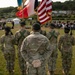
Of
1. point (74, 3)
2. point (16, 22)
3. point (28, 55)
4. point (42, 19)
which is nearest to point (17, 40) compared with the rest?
point (42, 19)

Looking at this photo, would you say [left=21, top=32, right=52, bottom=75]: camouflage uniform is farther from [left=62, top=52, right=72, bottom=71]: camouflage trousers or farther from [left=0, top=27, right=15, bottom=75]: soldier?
[left=62, top=52, right=72, bottom=71]: camouflage trousers

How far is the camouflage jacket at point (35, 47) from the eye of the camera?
850cm

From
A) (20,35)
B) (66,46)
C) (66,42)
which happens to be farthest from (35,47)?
(66,46)

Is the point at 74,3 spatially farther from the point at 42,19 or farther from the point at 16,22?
the point at 42,19

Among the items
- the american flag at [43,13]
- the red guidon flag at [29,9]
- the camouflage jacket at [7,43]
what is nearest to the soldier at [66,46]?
the american flag at [43,13]

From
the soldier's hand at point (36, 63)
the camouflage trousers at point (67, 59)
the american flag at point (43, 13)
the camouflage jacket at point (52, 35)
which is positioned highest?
the american flag at point (43, 13)

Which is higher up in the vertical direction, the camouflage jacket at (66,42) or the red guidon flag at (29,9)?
the red guidon flag at (29,9)

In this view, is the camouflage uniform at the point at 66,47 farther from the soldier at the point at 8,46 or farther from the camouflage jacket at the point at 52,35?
the soldier at the point at 8,46

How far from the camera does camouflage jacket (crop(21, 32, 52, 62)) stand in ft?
27.9

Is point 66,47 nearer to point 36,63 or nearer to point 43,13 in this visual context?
point 43,13

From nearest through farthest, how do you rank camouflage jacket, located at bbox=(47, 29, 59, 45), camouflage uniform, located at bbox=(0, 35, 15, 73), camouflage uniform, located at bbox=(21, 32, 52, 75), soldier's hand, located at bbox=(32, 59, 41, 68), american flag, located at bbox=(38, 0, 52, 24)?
soldier's hand, located at bbox=(32, 59, 41, 68), camouflage uniform, located at bbox=(21, 32, 52, 75), camouflage uniform, located at bbox=(0, 35, 15, 73), camouflage jacket, located at bbox=(47, 29, 59, 45), american flag, located at bbox=(38, 0, 52, 24)

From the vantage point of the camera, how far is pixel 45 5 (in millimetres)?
12586

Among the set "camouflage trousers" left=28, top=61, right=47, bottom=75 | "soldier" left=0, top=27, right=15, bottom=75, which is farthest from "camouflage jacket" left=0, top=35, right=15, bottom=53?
"camouflage trousers" left=28, top=61, right=47, bottom=75

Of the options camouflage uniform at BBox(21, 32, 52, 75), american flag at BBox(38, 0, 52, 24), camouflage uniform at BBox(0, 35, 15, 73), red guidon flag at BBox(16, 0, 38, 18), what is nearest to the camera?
camouflage uniform at BBox(21, 32, 52, 75)
